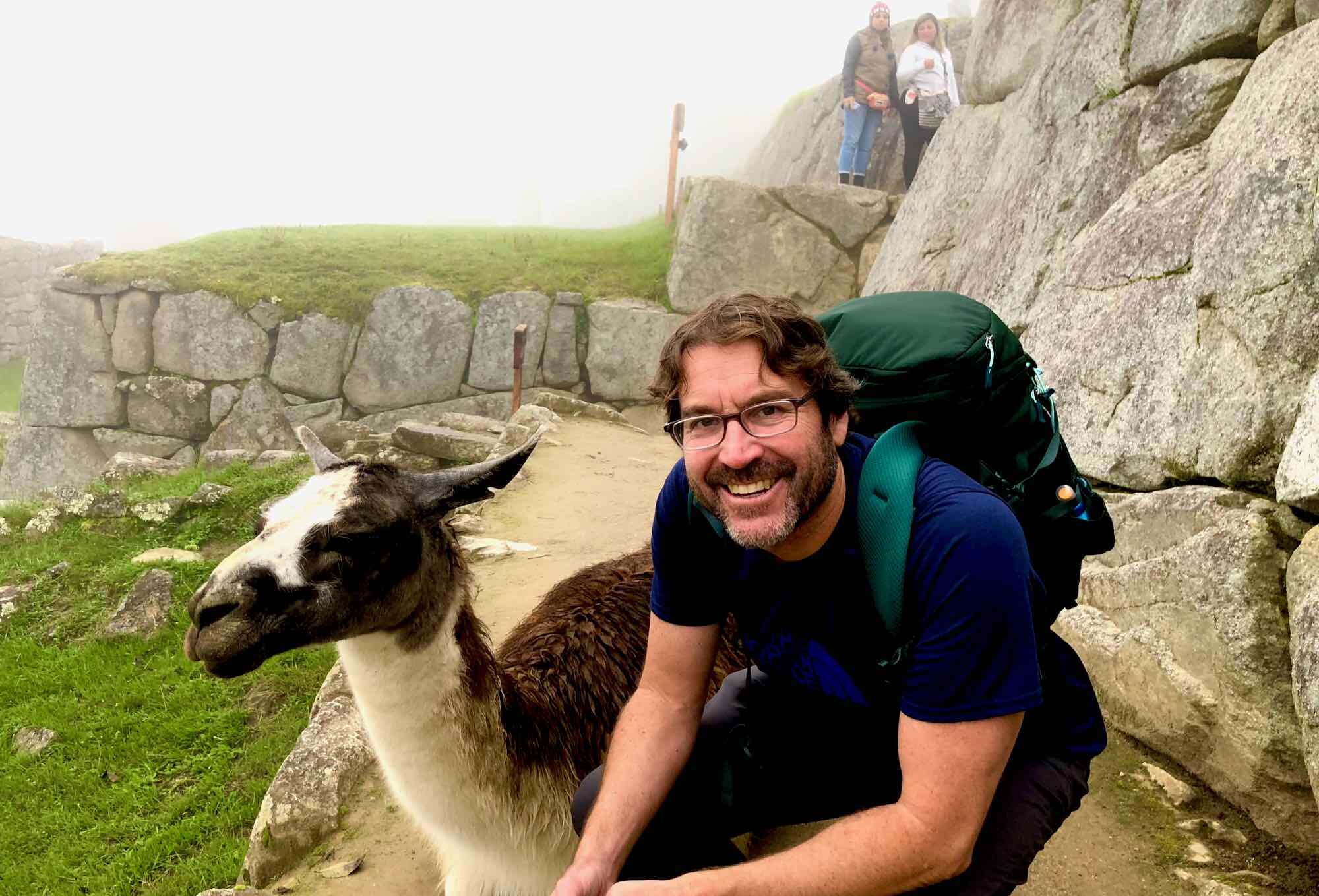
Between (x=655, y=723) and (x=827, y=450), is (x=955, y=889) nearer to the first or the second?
(x=655, y=723)

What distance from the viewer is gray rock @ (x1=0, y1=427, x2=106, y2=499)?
38.9 ft

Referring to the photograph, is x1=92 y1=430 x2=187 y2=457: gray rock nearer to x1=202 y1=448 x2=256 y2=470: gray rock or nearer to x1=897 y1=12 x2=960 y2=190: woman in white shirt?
x1=202 y1=448 x2=256 y2=470: gray rock

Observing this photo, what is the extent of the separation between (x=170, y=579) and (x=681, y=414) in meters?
5.16

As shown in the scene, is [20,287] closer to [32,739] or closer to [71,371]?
[71,371]

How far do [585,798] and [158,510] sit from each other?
6.03 m

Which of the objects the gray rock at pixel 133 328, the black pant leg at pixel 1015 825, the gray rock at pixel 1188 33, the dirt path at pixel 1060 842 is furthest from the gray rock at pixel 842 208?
the black pant leg at pixel 1015 825

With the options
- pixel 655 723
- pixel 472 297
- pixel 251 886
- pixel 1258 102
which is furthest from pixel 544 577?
pixel 472 297

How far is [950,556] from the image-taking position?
144cm

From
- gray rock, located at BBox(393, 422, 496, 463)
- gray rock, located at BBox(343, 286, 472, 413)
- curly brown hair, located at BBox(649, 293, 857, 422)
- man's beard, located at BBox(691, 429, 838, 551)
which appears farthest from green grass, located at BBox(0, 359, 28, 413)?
man's beard, located at BBox(691, 429, 838, 551)

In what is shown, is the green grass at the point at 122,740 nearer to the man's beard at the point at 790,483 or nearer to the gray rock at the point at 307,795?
the gray rock at the point at 307,795

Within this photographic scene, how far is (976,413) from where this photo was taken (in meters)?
1.73

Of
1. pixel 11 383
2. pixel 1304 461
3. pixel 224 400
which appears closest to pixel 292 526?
pixel 1304 461

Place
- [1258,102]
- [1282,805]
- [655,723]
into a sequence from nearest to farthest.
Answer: [655,723] → [1282,805] → [1258,102]

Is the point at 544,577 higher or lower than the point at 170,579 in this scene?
higher
